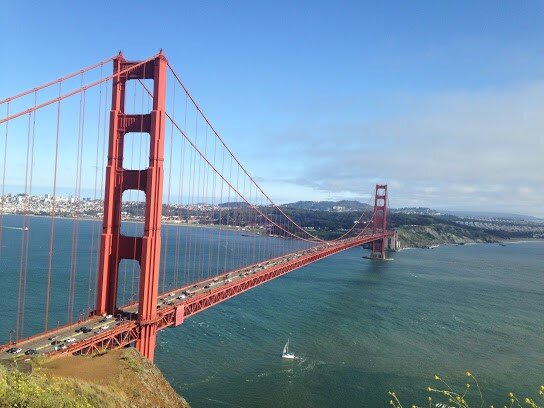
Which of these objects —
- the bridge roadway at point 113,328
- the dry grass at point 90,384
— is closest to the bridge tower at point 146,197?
the bridge roadway at point 113,328

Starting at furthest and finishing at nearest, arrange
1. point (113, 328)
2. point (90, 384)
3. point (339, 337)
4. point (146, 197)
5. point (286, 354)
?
point (339, 337), point (286, 354), point (146, 197), point (113, 328), point (90, 384)

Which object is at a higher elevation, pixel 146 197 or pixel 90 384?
pixel 146 197

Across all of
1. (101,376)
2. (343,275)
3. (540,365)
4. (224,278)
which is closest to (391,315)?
(540,365)

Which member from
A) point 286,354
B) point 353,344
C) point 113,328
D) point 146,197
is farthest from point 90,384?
point 353,344

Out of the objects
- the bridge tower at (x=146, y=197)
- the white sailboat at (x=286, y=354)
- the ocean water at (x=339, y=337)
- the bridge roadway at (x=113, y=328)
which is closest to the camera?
the bridge roadway at (x=113, y=328)

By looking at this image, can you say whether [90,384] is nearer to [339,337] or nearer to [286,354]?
[286,354]

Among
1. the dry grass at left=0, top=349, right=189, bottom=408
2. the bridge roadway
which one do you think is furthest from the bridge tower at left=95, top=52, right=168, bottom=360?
the dry grass at left=0, top=349, right=189, bottom=408

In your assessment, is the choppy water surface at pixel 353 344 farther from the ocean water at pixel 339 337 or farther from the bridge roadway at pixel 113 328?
the bridge roadway at pixel 113 328
